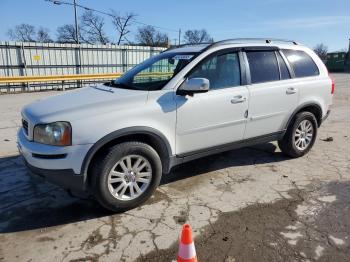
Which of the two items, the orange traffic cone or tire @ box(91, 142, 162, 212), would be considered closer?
the orange traffic cone

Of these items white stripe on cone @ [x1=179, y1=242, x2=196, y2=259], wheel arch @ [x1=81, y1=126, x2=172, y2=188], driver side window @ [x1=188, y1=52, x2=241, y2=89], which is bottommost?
white stripe on cone @ [x1=179, y1=242, x2=196, y2=259]

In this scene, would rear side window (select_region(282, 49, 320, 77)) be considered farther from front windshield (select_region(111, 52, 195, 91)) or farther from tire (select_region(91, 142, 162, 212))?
tire (select_region(91, 142, 162, 212))

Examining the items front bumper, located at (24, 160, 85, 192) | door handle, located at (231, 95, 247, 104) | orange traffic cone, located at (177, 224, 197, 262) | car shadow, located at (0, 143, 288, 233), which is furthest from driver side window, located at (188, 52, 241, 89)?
orange traffic cone, located at (177, 224, 197, 262)

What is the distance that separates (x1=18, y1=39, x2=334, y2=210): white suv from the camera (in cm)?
331

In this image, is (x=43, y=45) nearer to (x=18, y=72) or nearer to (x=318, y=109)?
(x=18, y=72)

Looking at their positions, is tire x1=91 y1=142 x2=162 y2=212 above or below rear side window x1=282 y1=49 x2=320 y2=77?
below

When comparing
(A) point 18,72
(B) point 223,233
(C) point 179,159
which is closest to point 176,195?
(C) point 179,159

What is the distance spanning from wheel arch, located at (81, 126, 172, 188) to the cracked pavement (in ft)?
1.77

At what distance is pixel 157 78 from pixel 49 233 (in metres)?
2.19

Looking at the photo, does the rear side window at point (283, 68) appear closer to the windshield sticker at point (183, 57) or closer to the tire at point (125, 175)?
the windshield sticker at point (183, 57)

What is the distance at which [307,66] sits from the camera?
5316mm

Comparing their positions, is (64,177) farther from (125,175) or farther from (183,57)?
(183,57)

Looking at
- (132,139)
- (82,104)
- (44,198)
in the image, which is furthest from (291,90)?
(44,198)

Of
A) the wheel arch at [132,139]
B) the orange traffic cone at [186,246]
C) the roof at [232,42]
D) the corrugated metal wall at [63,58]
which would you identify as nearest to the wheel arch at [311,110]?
the roof at [232,42]
